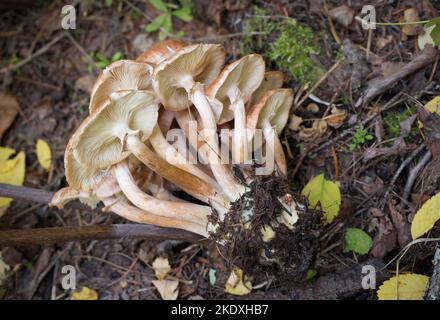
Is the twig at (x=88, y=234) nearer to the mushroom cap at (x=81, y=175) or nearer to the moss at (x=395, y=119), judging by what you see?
the mushroom cap at (x=81, y=175)

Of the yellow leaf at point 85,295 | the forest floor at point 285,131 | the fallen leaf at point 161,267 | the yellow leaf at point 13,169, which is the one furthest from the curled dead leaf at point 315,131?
the yellow leaf at point 13,169

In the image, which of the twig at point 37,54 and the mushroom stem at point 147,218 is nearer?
the mushroom stem at point 147,218

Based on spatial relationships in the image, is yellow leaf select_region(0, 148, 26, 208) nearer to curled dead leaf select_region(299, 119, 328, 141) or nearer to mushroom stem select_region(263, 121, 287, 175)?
mushroom stem select_region(263, 121, 287, 175)

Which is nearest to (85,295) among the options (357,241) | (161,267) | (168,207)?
(161,267)

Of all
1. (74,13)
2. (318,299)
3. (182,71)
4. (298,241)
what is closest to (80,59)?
(74,13)

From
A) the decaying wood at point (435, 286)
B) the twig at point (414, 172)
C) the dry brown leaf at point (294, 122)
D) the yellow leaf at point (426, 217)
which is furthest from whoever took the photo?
the dry brown leaf at point (294, 122)

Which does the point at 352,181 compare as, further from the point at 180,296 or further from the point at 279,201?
the point at 180,296

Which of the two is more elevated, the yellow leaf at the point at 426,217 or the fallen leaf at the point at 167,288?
the yellow leaf at the point at 426,217
